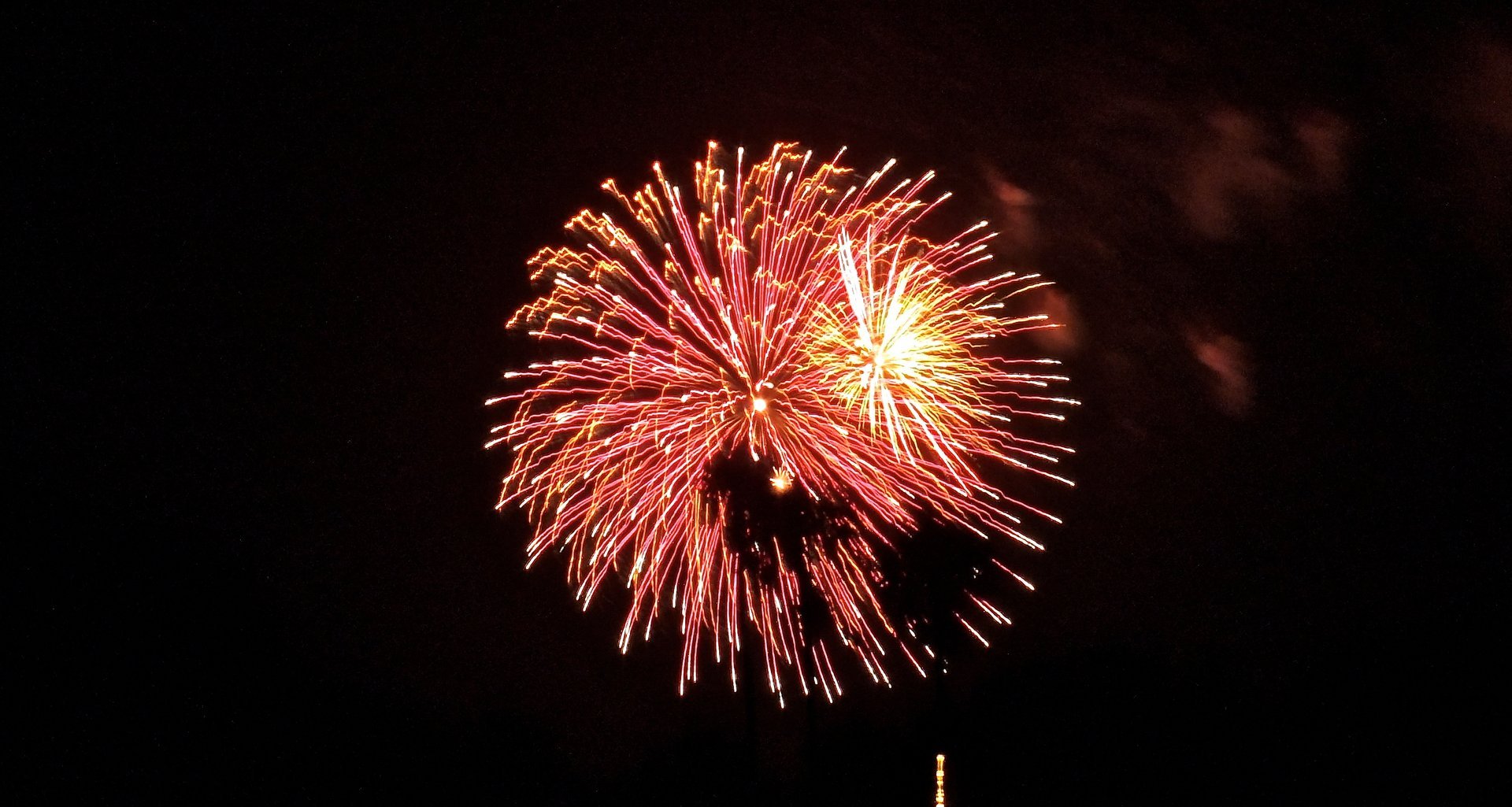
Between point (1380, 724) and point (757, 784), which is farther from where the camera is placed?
point (1380, 724)

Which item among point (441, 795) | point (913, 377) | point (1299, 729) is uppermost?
point (1299, 729)

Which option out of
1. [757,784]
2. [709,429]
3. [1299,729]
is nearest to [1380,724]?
[1299,729]

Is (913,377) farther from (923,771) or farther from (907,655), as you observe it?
(923,771)

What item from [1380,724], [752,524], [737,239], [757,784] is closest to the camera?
[737,239]

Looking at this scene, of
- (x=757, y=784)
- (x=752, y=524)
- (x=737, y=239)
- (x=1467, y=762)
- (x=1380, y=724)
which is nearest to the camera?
(x=737, y=239)

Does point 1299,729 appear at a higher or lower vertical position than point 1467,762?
higher

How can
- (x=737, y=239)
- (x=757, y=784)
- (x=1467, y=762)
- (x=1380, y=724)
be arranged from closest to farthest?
(x=737, y=239), (x=1467, y=762), (x=757, y=784), (x=1380, y=724)

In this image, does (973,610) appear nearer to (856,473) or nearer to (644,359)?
(856,473)

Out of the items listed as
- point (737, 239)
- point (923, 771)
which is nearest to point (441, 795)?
point (923, 771)

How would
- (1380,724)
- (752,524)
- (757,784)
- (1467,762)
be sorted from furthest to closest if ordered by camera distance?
(1380,724) < (757,784) < (1467,762) < (752,524)
